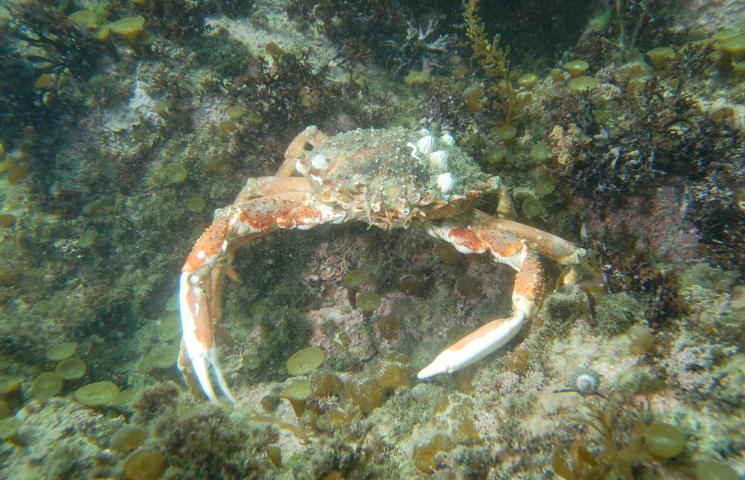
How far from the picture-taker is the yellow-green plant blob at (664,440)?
1921 mm


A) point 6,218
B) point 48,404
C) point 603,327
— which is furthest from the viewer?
point 6,218

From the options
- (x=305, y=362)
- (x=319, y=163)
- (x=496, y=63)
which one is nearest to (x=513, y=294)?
(x=305, y=362)

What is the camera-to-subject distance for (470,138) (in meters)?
4.52

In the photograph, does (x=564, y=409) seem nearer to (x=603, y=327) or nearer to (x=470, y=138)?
(x=603, y=327)

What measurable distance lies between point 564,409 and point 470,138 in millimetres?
3286

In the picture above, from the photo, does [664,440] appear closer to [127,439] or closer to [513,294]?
[513,294]

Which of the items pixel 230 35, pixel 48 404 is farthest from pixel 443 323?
pixel 230 35

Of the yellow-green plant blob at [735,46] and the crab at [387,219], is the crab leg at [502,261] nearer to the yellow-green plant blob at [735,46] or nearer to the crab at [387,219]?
the crab at [387,219]

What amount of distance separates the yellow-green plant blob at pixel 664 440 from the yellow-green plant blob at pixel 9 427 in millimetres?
4457

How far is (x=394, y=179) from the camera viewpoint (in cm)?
338

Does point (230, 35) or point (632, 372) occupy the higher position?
point (230, 35)

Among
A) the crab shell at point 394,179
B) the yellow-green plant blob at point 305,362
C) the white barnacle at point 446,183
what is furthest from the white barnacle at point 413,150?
the yellow-green plant blob at point 305,362

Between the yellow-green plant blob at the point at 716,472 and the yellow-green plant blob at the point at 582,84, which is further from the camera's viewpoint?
the yellow-green plant blob at the point at 582,84

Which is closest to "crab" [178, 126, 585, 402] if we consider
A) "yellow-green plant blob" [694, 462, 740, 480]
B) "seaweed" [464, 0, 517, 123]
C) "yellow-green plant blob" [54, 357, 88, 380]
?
"seaweed" [464, 0, 517, 123]
